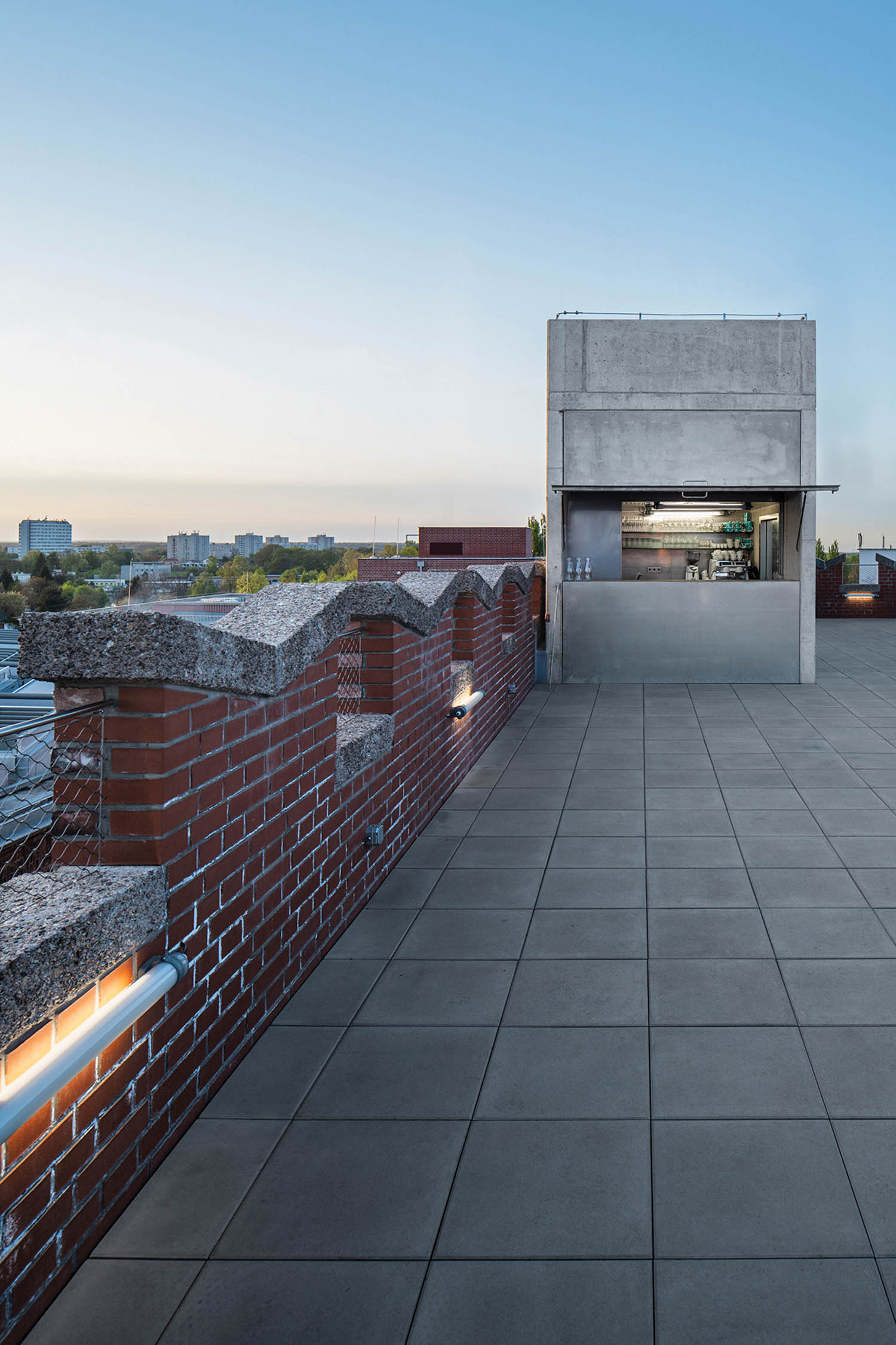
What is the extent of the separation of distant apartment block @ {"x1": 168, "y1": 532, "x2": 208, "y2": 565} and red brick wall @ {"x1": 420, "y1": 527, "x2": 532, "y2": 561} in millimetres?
36851

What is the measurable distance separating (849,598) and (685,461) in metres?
13.8

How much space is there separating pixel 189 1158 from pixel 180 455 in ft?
317

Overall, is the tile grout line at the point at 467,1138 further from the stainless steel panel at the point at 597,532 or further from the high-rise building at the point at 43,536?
the high-rise building at the point at 43,536

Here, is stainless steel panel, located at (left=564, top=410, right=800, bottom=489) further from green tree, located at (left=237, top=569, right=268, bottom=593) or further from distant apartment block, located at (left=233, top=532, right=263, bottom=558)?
distant apartment block, located at (left=233, top=532, right=263, bottom=558)

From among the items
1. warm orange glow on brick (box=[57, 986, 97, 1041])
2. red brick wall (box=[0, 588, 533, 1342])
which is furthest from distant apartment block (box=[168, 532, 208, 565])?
warm orange glow on brick (box=[57, 986, 97, 1041])

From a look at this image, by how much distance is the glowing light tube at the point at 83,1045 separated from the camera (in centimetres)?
159

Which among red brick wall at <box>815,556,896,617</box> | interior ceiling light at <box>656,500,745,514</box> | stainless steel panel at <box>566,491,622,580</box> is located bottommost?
red brick wall at <box>815,556,896,617</box>

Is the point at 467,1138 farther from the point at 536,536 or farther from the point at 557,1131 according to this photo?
the point at 536,536

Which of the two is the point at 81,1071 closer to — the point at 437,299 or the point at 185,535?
the point at 437,299

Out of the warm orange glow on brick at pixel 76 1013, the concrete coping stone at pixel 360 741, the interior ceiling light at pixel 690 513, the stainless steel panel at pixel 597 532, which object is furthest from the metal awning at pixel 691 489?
the warm orange glow on brick at pixel 76 1013

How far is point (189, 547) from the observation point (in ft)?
289

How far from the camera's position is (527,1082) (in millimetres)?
2637

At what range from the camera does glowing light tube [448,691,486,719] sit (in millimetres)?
6047

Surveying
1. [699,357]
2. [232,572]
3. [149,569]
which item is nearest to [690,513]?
[699,357]
